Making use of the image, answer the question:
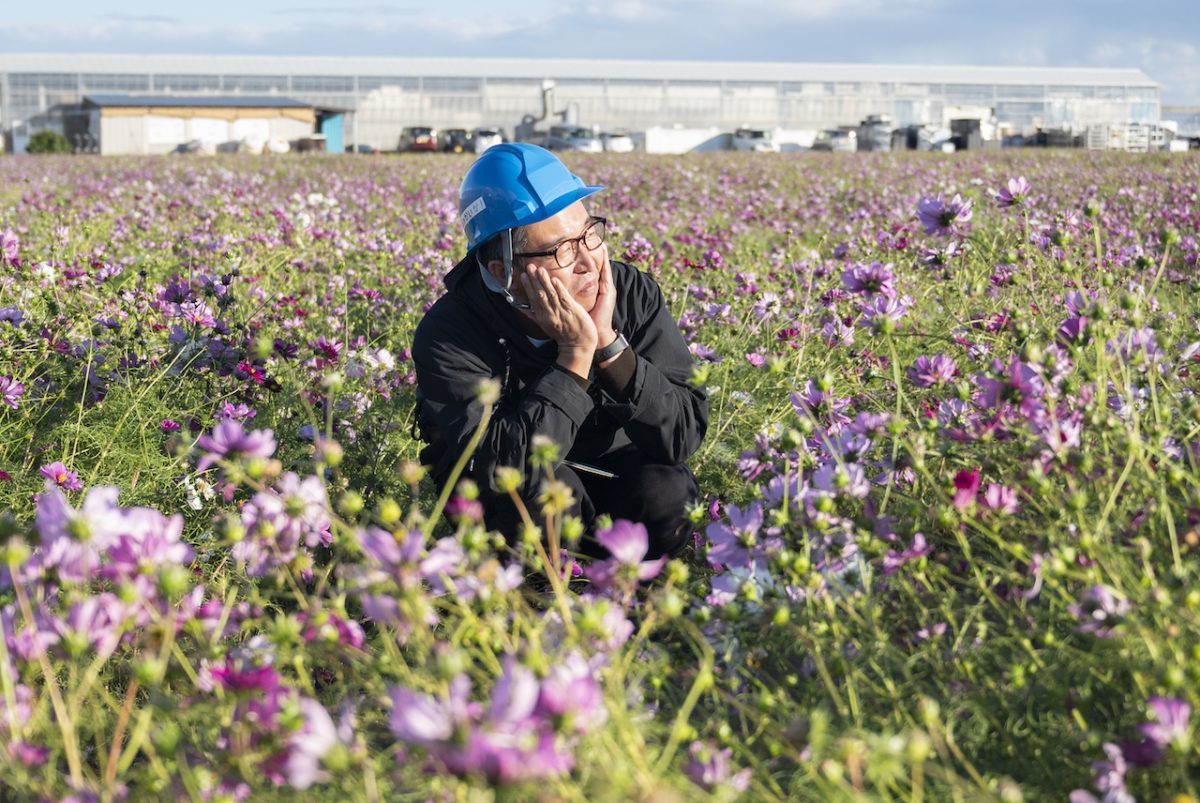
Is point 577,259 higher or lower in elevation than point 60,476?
higher

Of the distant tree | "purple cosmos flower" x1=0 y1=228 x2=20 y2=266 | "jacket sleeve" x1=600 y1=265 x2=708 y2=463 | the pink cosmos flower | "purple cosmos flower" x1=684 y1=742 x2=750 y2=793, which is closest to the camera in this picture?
"purple cosmos flower" x1=684 y1=742 x2=750 y2=793

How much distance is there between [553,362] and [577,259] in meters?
0.23

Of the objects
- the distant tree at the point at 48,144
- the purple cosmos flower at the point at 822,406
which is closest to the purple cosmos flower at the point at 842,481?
the purple cosmos flower at the point at 822,406

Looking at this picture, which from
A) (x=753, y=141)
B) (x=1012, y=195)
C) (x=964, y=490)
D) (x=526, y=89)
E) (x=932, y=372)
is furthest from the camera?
(x=526, y=89)

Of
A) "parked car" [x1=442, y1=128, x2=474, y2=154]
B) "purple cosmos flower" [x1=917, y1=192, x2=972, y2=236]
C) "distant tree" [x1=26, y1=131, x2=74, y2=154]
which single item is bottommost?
"purple cosmos flower" [x1=917, y1=192, x2=972, y2=236]

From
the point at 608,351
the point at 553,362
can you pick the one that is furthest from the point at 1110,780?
the point at 553,362

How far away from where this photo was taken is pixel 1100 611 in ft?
5.09

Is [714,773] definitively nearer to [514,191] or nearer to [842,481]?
[842,481]

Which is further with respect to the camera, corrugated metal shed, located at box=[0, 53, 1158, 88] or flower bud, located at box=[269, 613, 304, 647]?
corrugated metal shed, located at box=[0, 53, 1158, 88]

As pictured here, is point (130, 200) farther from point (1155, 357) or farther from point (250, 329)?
point (1155, 357)

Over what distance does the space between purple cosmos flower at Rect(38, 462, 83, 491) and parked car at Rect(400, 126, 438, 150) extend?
119 ft

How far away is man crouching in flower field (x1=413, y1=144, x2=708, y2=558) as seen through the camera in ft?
8.14

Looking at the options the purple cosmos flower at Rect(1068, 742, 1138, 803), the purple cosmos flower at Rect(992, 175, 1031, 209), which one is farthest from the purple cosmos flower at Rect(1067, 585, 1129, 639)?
the purple cosmos flower at Rect(992, 175, 1031, 209)

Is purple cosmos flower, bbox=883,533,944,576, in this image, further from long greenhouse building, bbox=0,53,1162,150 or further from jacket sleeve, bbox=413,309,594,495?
long greenhouse building, bbox=0,53,1162,150
